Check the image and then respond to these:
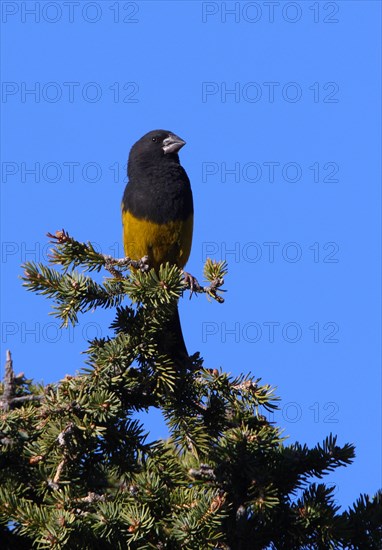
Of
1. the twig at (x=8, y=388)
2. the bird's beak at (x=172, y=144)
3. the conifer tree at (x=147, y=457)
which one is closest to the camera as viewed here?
the conifer tree at (x=147, y=457)

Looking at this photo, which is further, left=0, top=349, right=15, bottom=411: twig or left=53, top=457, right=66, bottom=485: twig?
left=0, top=349, right=15, bottom=411: twig

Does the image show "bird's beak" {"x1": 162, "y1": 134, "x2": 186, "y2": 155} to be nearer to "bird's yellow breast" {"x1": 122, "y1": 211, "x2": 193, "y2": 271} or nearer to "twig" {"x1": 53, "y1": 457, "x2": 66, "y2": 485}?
"bird's yellow breast" {"x1": 122, "y1": 211, "x2": 193, "y2": 271}

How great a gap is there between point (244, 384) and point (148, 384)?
43cm

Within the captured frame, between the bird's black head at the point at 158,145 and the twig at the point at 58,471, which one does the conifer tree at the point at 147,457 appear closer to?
the twig at the point at 58,471

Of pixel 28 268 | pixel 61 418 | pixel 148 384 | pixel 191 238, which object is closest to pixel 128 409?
pixel 148 384

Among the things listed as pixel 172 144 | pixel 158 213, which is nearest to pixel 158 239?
pixel 158 213

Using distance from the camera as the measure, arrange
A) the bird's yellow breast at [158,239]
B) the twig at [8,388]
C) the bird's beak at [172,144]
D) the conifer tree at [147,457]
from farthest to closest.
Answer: the bird's beak at [172,144], the bird's yellow breast at [158,239], the twig at [8,388], the conifer tree at [147,457]

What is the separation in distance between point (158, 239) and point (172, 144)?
1029mm

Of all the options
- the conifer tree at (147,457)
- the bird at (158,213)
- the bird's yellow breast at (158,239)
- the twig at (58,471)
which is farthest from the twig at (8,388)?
the bird's yellow breast at (158,239)

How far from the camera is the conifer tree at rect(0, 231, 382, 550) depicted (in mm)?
2812

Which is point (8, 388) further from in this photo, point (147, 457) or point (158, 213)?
point (158, 213)

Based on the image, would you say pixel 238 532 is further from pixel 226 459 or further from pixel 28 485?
pixel 28 485

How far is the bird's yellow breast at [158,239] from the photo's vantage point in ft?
19.9

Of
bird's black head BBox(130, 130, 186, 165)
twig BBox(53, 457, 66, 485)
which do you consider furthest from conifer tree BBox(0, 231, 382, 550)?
bird's black head BBox(130, 130, 186, 165)
